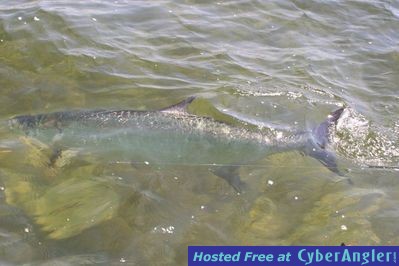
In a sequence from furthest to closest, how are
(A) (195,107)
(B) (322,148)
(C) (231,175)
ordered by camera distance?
1. (A) (195,107)
2. (B) (322,148)
3. (C) (231,175)

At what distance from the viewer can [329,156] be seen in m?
5.73

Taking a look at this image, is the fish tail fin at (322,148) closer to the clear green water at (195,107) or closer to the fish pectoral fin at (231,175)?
the clear green water at (195,107)

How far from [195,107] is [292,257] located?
3.44 m

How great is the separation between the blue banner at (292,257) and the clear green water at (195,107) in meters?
0.50

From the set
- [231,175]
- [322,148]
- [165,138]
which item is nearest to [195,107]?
[165,138]

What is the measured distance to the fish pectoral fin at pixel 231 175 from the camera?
5.37m

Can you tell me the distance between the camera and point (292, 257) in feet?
12.0

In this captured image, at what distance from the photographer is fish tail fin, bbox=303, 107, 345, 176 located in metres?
5.70

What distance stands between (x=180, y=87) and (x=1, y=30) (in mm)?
3411

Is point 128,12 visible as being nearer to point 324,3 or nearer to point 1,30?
point 1,30

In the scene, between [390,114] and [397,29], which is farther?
[397,29]

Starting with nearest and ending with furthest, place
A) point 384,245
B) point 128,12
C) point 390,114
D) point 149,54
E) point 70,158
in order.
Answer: point 384,245 → point 70,158 → point 390,114 → point 149,54 → point 128,12

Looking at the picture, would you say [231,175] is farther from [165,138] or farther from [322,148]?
[322,148]

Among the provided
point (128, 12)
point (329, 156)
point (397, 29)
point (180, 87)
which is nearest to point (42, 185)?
point (180, 87)
